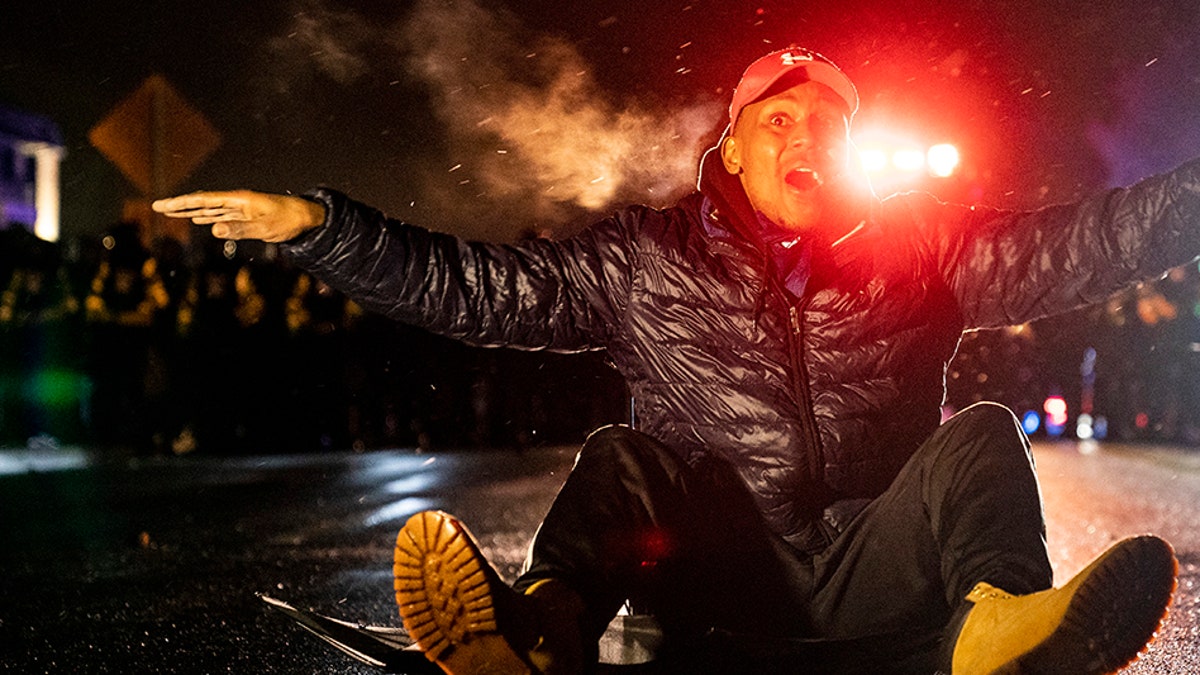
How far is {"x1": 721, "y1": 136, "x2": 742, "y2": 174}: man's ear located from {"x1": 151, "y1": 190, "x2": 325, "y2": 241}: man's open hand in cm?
100

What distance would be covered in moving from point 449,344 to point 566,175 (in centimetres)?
797

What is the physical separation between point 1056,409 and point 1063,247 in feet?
44.0

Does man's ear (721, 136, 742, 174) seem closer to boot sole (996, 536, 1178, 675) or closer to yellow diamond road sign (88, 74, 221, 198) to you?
boot sole (996, 536, 1178, 675)

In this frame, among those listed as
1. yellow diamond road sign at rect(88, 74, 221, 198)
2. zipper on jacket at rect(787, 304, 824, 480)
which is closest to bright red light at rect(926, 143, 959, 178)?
yellow diamond road sign at rect(88, 74, 221, 198)

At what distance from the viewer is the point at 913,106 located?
10867mm

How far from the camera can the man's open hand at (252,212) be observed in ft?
9.70

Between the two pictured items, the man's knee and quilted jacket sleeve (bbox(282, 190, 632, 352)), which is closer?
the man's knee

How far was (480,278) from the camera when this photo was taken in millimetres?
3135

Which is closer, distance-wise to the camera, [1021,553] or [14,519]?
[1021,553]

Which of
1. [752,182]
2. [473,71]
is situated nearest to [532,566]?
[752,182]

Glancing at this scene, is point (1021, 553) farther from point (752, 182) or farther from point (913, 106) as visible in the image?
point (913, 106)

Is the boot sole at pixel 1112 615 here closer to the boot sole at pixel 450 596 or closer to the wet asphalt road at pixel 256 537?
the boot sole at pixel 450 596

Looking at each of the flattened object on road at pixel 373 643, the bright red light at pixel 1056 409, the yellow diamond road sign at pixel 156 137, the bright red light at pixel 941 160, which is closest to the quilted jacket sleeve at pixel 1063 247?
the flattened object on road at pixel 373 643

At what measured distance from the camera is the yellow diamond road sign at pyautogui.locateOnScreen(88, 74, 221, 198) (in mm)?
7234
